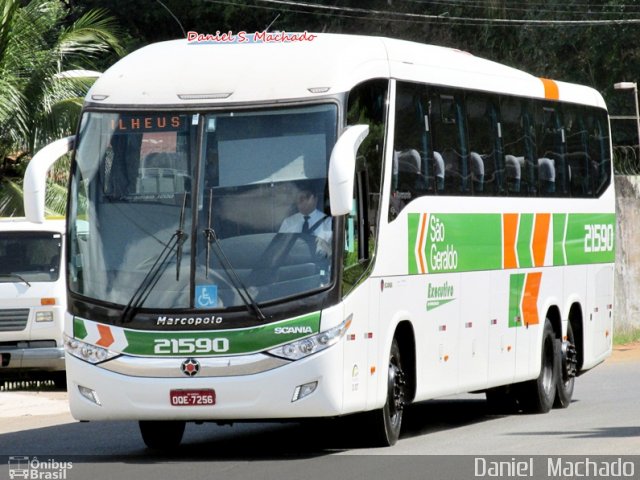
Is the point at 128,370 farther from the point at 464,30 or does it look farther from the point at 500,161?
the point at 464,30

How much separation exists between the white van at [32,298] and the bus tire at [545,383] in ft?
23.1

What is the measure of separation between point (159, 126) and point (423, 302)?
318 cm

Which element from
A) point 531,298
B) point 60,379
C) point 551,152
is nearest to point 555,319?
point 531,298

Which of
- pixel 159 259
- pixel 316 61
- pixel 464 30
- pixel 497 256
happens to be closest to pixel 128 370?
pixel 159 259

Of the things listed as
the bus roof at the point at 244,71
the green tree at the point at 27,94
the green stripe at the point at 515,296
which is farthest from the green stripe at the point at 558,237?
the green tree at the point at 27,94

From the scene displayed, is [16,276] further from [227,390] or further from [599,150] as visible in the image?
[227,390]

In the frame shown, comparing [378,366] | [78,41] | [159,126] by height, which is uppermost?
[78,41]

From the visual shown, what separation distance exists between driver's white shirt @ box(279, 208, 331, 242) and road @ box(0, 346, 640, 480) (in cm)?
185

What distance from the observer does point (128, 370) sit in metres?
12.3

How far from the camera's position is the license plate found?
1209 centimetres

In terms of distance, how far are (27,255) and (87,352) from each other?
9631 mm

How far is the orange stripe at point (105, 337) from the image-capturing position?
40.5 feet

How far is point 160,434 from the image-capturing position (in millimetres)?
13969

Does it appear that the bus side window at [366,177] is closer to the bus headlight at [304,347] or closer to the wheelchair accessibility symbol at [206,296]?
the bus headlight at [304,347]
